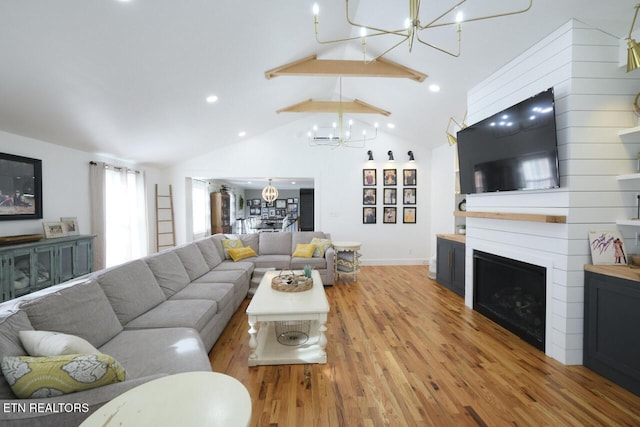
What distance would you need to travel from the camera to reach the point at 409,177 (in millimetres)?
6465

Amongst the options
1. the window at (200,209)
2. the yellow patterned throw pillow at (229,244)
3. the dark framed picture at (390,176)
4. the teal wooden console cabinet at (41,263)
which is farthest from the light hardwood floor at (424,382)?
the window at (200,209)

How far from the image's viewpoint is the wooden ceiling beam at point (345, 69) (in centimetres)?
368

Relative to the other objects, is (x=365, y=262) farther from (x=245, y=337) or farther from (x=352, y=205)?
(x=245, y=337)

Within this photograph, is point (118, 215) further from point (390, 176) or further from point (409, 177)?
point (409, 177)

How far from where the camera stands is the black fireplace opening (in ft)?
8.87

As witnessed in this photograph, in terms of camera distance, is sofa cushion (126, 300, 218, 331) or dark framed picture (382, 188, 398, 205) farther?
dark framed picture (382, 188, 398, 205)

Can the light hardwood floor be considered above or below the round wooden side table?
below

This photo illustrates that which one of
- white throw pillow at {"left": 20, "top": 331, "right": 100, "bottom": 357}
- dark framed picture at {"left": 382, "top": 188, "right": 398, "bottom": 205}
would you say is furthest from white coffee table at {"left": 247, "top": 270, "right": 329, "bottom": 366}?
dark framed picture at {"left": 382, "top": 188, "right": 398, "bottom": 205}

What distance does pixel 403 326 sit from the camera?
10.6 feet

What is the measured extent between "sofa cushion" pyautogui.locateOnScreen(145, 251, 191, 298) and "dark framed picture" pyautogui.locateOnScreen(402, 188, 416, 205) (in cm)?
488

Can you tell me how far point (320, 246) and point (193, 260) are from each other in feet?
7.16

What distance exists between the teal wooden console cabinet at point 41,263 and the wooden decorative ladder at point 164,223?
7.10ft

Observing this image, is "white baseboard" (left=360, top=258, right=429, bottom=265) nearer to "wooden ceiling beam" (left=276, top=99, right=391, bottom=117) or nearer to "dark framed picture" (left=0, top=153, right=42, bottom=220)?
"wooden ceiling beam" (left=276, top=99, right=391, bottom=117)

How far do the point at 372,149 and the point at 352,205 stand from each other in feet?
4.56
